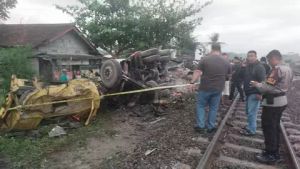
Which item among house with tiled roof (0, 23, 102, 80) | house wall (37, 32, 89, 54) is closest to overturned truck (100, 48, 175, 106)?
house with tiled roof (0, 23, 102, 80)

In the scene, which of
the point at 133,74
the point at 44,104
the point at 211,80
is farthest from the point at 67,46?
the point at 211,80

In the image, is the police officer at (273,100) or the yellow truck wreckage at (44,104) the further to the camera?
the yellow truck wreckage at (44,104)

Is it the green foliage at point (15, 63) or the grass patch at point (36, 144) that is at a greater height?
the green foliage at point (15, 63)

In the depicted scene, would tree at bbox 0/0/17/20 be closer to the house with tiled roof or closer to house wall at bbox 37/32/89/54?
the house with tiled roof

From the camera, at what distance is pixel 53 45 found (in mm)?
23328

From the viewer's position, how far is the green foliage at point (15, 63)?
17034mm

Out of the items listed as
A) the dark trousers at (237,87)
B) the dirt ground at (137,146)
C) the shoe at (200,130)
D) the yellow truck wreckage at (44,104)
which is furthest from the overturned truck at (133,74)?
the shoe at (200,130)

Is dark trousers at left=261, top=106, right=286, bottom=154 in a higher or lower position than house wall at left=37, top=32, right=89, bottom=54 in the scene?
lower

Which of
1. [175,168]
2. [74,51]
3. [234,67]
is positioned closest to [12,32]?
[74,51]

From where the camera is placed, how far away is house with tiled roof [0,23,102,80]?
2155cm

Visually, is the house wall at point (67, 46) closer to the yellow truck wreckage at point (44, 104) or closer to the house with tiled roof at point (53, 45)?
the house with tiled roof at point (53, 45)

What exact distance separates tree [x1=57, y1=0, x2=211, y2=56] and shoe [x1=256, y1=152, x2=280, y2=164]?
20.4 m

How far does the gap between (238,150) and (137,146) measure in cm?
190

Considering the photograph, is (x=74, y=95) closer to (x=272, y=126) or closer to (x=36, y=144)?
(x=36, y=144)
